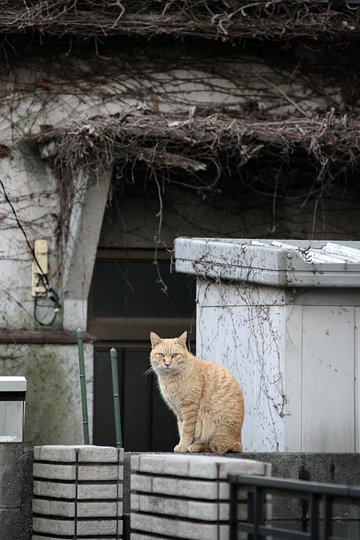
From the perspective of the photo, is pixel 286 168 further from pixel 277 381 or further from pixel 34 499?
pixel 34 499

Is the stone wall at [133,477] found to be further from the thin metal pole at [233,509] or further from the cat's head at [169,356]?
the cat's head at [169,356]

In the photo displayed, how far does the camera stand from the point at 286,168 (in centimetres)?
1602

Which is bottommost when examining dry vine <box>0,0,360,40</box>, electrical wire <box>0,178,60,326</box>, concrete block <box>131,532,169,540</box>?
concrete block <box>131,532,169,540</box>

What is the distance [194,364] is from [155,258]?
4.86 m

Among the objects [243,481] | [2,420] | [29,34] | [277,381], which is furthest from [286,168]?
[243,481]

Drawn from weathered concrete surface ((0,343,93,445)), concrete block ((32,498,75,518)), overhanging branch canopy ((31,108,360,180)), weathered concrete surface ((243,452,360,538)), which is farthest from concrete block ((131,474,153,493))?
weathered concrete surface ((0,343,93,445))

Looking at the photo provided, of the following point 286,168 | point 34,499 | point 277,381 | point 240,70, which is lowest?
point 34,499

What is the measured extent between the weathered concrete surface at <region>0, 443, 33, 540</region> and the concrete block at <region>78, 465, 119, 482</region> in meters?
0.62

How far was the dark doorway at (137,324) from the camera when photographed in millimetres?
16297

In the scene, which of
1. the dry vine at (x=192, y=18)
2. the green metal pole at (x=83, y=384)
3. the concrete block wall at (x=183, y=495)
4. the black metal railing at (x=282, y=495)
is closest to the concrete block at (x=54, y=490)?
the concrete block wall at (x=183, y=495)

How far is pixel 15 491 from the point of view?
10.2 metres

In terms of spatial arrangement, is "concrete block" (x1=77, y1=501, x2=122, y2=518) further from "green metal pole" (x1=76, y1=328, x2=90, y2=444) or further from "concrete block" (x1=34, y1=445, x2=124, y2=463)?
"green metal pole" (x1=76, y1=328, x2=90, y2=444)

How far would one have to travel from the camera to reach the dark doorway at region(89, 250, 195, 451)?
53.5ft

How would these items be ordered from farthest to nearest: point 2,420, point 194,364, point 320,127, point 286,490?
point 320,127 < point 194,364 < point 2,420 < point 286,490
